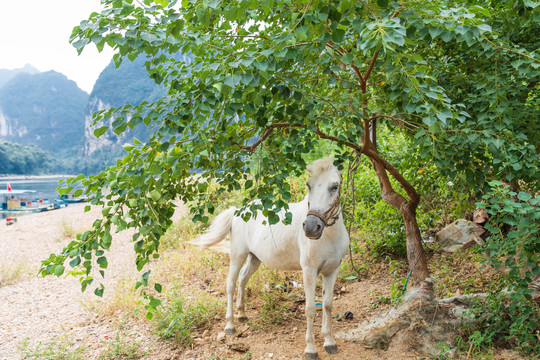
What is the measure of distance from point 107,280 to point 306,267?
16.3ft

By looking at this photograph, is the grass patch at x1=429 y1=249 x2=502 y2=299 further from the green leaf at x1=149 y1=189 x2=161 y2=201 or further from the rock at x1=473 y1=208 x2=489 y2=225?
the green leaf at x1=149 y1=189 x2=161 y2=201

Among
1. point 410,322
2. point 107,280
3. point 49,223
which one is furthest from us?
point 49,223

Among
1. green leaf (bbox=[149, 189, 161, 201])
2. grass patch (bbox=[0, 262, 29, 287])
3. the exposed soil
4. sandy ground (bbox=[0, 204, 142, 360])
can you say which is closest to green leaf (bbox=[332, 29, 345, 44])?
green leaf (bbox=[149, 189, 161, 201])

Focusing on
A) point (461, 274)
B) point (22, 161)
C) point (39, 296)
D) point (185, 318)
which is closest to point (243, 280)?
point (185, 318)

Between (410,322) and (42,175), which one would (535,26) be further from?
(42,175)

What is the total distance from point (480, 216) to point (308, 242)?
2.84 metres

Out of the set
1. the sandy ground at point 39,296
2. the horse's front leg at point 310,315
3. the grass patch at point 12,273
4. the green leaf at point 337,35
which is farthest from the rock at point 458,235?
the grass patch at point 12,273

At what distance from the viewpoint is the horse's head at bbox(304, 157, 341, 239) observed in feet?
9.82

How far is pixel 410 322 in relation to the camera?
3.49 meters

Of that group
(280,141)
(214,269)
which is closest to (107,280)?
(214,269)

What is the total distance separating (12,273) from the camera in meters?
7.67

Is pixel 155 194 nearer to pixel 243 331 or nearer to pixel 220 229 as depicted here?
pixel 220 229

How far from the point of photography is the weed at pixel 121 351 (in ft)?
13.1

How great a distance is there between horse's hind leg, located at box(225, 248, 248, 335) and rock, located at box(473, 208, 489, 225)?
3085 mm
